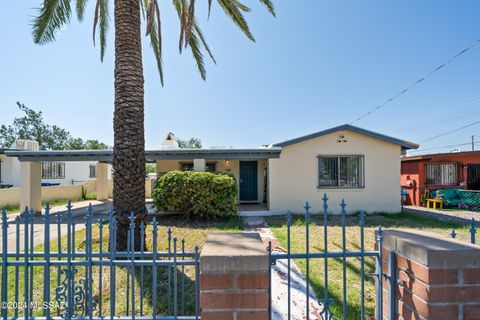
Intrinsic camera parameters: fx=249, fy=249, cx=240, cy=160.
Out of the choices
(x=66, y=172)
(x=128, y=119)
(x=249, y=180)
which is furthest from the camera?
(x=66, y=172)

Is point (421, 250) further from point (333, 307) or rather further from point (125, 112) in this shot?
point (125, 112)

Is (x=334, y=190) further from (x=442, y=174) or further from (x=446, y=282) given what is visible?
(x=446, y=282)

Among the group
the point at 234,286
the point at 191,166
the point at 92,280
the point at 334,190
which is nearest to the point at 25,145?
the point at 191,166

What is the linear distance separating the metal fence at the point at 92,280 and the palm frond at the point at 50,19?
5.33m

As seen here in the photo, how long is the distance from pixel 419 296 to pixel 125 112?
203 inches

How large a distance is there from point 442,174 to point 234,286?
1688 centimetres

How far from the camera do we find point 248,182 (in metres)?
14.2

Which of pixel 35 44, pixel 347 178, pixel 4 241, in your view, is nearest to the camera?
pixel 4 241

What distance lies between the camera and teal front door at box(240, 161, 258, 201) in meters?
14.1

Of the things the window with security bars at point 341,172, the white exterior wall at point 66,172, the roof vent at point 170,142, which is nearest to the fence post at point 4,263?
the window with security bars at point 341,172

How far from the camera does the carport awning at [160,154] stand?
10.8 metres

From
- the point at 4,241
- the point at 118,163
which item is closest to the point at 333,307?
the point at 4,241

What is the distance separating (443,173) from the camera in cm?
1408

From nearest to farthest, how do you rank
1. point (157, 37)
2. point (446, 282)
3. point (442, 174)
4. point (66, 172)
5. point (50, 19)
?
point (446, 282)
point (50, 19)
point (157, 37)
point (442, 174)
point (66, 172)
